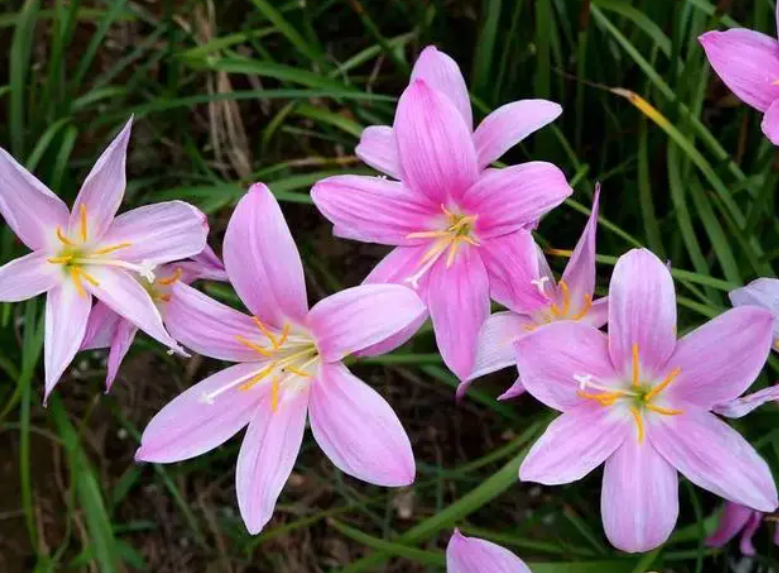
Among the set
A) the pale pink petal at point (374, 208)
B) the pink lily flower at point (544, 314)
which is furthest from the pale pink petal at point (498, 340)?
the pale pink petal at point (374, 208)

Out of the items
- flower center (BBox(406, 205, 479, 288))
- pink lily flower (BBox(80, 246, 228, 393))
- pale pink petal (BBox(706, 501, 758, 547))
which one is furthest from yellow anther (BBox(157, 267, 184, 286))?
pale pink petal (BBox(706, 501, 758, 547))

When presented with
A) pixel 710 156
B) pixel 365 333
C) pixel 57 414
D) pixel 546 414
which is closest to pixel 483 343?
pixel 365 333

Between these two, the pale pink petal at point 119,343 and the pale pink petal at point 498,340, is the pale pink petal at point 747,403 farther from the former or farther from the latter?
the pale pink petal at point 119,343

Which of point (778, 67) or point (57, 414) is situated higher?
point (778, 67)

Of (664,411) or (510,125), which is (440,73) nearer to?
(510,125)

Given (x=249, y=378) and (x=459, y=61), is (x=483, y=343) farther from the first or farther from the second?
(x=459, y=61)

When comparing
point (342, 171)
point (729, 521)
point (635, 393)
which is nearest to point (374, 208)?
point (635, 393)

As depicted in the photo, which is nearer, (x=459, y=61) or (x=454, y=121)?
(x=454, y=121)
